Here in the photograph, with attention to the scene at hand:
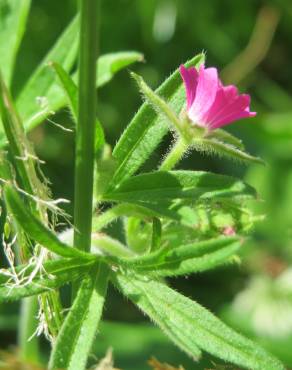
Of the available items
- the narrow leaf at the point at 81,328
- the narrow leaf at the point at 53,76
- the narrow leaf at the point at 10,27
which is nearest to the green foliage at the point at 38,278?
the narrow leaf at the point at 81,328

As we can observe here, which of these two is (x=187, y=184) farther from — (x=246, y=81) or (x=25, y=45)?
(x=246, y=81)

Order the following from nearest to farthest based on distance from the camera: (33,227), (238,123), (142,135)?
1. (33,227)
2. (142,135)
3. (238,123)

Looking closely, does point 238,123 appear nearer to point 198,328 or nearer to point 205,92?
point 205,92

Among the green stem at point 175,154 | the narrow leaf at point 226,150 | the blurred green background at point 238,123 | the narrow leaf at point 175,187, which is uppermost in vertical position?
the narrow leaf at point 226,150

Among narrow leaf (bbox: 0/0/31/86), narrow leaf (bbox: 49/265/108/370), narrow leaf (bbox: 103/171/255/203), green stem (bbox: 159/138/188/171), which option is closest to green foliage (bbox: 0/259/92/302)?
narrow leaf (bbox: 49/265/108/370)

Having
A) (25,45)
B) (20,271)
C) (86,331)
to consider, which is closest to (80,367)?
(86,331)

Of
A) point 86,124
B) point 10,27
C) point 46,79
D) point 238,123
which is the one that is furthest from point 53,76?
point 238,123

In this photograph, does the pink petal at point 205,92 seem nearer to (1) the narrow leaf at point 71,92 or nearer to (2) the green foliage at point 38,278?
(1) the narrow leaf at point 71,92
